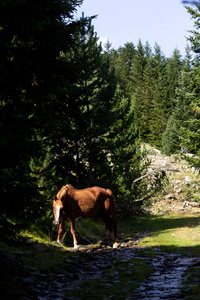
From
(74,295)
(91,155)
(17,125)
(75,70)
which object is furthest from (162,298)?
(91,155)

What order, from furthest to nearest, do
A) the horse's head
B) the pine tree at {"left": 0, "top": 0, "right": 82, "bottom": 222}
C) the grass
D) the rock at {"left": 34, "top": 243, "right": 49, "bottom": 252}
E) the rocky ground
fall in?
the rocky ground → the horse's head → the rock at {"left": 34, "top": 243, "right": 49, "bottom": 252} → the grass → the pine tree at {"left": 0, "top": 0, "right": 82, "bottom": 222}

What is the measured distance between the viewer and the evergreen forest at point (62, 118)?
563 cm

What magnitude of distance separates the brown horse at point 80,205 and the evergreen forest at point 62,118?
1.85 feet

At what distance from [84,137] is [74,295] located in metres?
14.4

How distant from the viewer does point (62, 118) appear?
36.3 ft

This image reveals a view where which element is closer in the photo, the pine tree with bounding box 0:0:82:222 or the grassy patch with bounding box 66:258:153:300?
the pine tree with bounding box 0:0:82:222

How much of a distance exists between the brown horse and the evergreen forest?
564 mm

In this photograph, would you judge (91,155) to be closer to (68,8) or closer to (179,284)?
(68,8)

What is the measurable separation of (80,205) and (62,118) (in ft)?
12.5

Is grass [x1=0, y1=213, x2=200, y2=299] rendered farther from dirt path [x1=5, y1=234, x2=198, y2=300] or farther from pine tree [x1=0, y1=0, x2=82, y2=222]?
pine tree [x1=0, y1=0, x2=82, y2=222]

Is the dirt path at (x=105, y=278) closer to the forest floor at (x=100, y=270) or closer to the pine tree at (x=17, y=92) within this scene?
the forest floor at (x=100, y=270)

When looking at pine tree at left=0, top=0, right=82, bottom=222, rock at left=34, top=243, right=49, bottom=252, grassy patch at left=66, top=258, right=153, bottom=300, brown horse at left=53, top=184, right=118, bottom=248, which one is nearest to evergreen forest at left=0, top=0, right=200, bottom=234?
pine tree at left=0, top=0, right=82, bottom=222

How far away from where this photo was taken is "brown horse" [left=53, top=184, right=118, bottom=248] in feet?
35.5

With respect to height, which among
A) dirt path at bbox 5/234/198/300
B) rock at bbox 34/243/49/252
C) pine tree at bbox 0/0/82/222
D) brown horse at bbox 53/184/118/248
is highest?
pine tree at bbox 0/0/82/222
